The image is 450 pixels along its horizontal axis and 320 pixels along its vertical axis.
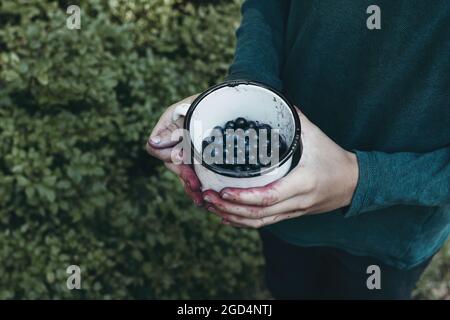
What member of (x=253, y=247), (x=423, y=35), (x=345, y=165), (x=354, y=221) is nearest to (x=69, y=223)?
(x=253, y=247)

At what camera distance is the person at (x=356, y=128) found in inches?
51.1

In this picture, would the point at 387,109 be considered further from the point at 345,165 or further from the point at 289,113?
the point at 289,113

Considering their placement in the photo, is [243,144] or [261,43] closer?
[243,144]

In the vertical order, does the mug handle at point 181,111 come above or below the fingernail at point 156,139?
above

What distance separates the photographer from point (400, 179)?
137 cm

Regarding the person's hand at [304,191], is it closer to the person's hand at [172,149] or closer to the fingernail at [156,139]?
the person's hand at [172,149]

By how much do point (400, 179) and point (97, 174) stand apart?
1.59m

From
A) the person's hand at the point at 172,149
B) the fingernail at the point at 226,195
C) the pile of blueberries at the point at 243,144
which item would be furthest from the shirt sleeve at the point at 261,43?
the fingernail at the point at 226,195

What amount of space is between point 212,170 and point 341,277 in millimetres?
1116

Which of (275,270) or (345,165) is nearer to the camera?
(345,165)

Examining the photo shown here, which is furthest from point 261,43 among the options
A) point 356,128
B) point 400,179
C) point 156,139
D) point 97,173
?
point 97,173

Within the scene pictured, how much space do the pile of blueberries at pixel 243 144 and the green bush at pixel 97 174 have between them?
1456 mm

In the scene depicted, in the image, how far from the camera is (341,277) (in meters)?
2.07

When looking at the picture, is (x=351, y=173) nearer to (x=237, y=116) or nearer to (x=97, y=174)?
(x=237, y=116)
